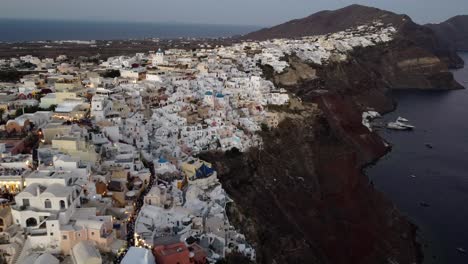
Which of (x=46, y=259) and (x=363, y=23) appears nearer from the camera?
(x=46, y=259)

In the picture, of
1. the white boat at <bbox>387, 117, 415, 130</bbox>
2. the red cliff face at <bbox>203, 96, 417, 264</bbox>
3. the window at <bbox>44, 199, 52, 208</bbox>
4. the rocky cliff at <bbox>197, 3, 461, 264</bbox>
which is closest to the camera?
the window at <bbox>44, 199, 52, 208</bbox>

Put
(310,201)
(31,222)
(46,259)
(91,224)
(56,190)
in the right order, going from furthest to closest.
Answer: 1. (310,201)
2. (56,190)
3. (31,222)
4. (91,224)
5. (46,259)

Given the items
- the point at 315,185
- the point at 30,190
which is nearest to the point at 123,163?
the point at 30,190

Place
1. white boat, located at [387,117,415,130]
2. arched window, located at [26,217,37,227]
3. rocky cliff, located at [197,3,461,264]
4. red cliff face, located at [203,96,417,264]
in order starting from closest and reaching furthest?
arched window, located at [26,217,37,227], red cliff face, located at [203,96,417,264], rocky cliff, located at [197,3,461,264], white boat, located at [387,117,415,130]

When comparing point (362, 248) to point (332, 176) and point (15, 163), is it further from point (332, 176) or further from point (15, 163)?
point (15, 163)

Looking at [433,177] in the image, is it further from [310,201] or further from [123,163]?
[123,163]

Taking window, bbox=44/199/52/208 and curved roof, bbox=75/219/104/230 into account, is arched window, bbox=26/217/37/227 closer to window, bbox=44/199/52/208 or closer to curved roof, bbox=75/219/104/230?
window, bbox=44/199/52/208

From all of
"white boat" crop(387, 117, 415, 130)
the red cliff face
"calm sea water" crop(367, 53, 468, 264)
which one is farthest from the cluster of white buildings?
"white boat" crop(387, 117, 415, 130)

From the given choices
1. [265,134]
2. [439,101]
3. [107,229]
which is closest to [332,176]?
[265,134]

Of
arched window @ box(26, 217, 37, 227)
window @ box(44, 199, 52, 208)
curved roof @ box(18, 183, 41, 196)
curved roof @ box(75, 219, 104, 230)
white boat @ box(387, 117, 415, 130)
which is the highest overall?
curved roof @ box(18, 183, 41, 196)

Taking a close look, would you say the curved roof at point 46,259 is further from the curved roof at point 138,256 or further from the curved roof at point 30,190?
the curved roof at point 30,190
